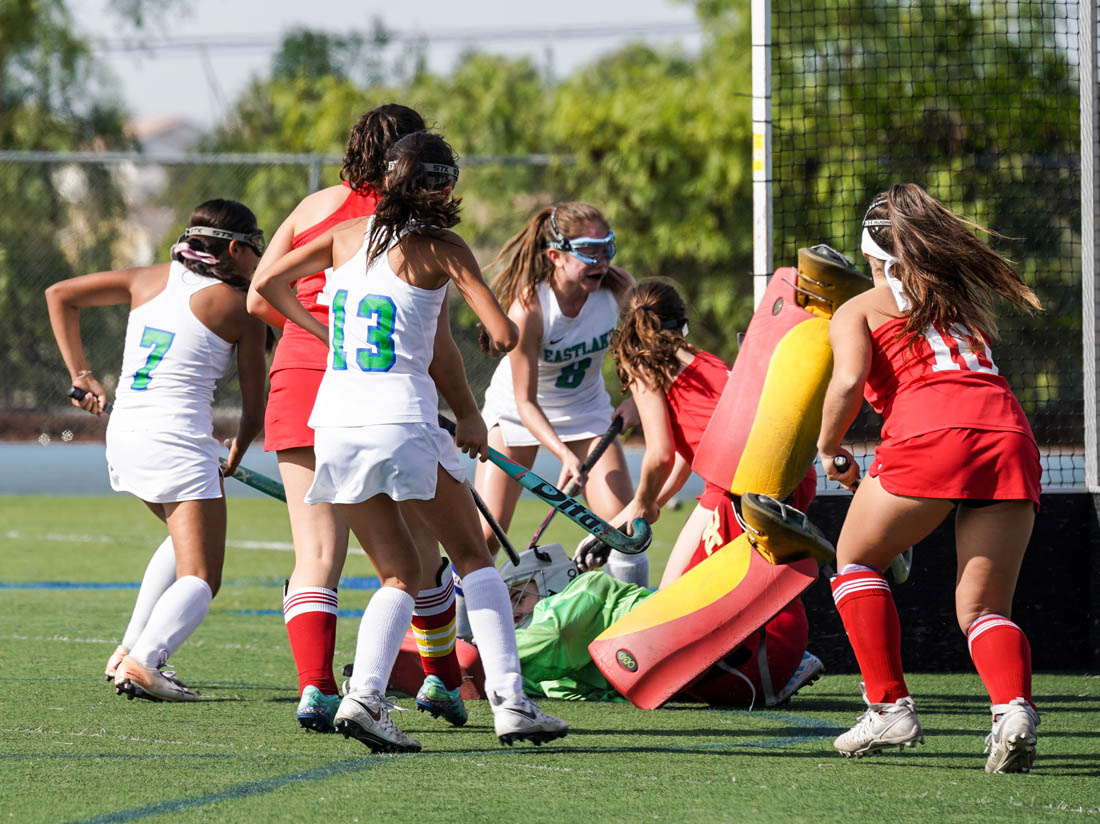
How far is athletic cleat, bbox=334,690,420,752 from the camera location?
12.8 feet

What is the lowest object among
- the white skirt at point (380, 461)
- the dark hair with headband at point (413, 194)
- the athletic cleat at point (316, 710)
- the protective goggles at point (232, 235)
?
the athletic cleat at point (316, 710)

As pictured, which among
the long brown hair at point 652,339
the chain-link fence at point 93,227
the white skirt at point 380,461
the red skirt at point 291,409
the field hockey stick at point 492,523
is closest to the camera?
the white skirt at point 380,461

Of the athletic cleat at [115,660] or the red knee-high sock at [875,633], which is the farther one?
the athletic cleat at [115,660]

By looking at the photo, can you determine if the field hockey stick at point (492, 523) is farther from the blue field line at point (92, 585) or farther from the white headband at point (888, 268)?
the blue field line at point (92, 585)

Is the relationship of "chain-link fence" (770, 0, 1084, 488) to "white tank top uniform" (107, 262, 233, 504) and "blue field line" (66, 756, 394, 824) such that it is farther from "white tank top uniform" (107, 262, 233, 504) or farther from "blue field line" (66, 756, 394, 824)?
"blue field line" (66, 756, 394, 824)

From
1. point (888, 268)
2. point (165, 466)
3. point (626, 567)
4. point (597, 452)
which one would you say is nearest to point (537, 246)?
point (597, 452)

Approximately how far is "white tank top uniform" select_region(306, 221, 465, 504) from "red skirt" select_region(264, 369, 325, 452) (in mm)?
523

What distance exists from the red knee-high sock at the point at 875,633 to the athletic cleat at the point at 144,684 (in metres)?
2.33

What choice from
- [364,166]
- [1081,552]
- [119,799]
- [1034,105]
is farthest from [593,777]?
[1034,105]

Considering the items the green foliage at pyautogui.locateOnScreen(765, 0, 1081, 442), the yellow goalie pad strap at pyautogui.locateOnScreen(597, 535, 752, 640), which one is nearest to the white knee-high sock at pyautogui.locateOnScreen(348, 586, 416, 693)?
the yellow goalie pad strap at pyautogui.locateOnScreen(597, 535, 752, 640)

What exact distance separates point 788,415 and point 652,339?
3.51ft

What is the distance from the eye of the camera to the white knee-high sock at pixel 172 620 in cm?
498

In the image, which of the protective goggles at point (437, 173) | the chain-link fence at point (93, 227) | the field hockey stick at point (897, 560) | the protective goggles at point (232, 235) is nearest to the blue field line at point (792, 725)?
the field hockey stick at point (897, 560)

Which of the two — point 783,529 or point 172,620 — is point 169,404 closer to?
point 172,620
